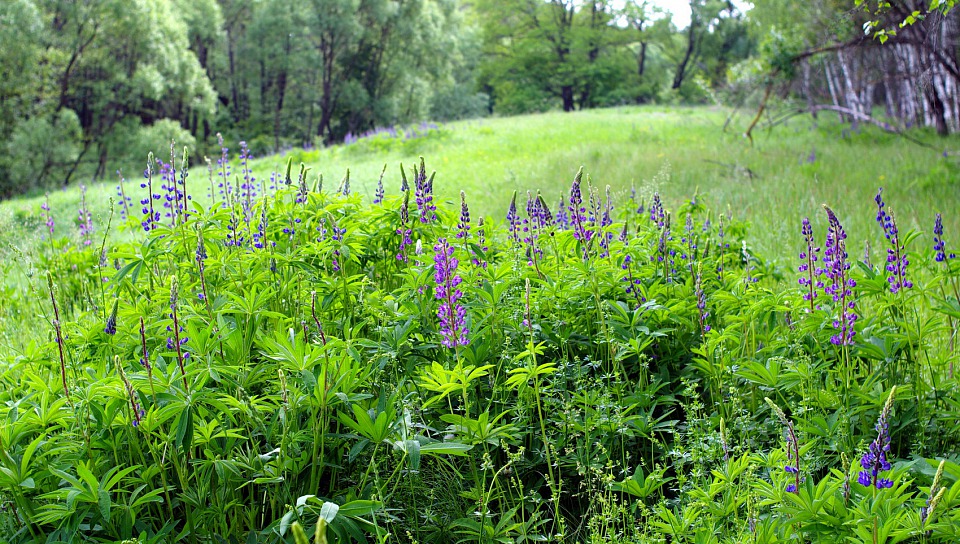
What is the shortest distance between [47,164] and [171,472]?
23732 millimetres

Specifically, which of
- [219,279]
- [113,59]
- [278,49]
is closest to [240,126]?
[278,49]

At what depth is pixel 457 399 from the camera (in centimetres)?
271

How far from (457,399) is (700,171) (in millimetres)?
8337

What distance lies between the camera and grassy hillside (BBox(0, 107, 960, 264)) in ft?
22.1

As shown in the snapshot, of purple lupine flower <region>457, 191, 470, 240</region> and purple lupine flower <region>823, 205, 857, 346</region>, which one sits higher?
purple lupine flower <region>457, 191, 470, 240</region>

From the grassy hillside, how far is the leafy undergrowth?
0.88 m

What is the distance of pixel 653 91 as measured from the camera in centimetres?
5034

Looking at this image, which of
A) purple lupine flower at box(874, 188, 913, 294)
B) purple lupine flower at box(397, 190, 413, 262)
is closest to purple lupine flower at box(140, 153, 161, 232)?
purple lupine flower at box(397, 190, 413, 262)

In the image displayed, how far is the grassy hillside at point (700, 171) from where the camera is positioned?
672 centimetres

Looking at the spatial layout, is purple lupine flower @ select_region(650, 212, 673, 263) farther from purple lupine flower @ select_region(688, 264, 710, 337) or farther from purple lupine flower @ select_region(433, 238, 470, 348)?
purple lupine flower @ select_region(433, 238, 470, 348)

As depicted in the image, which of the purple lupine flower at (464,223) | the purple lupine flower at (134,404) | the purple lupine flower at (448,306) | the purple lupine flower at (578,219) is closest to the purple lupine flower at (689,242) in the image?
the purple lupine flower at (578,219)

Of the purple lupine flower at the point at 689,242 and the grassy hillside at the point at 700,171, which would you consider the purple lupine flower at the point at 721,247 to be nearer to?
the purple lupine flower at the point at 689,242

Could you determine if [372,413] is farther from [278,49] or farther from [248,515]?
[278,49]

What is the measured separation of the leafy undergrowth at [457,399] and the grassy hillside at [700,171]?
875 mm
